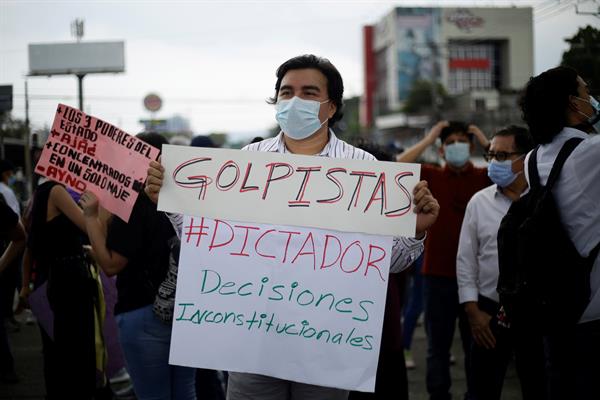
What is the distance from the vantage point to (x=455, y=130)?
16.9ft

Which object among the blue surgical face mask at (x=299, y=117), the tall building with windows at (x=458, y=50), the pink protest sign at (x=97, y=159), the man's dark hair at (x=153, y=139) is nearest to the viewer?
the blue surgical face mask at (x=299, y=117)

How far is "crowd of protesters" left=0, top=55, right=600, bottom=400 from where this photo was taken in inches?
110

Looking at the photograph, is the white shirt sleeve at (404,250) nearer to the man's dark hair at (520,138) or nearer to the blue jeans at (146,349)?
the blue jeans at (146,349)

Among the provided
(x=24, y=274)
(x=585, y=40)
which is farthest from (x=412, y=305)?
(x=24, y=274)

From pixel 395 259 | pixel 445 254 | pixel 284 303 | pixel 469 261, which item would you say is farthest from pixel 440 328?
pixel 284 303

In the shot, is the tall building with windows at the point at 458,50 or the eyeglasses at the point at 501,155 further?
the tall building with windows at the point at 458,50

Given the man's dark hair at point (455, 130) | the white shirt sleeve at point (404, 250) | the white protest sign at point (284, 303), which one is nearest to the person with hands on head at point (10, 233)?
the white protest sign at point (284, 303)

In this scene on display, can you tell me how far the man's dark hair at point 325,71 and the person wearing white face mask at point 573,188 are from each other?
2.91 ft

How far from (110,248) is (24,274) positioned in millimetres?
1827

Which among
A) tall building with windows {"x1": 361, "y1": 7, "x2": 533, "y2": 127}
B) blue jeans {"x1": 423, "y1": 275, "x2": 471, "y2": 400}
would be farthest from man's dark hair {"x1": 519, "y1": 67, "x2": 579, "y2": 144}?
tall building with windows {"x1": 361, "y1": 7, "x2": 533, "y2": 127}

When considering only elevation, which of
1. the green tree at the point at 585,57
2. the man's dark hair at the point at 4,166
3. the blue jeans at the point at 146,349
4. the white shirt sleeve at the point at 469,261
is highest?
the green tree at the point at 585,57

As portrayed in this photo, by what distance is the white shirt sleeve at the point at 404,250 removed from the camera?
2.61 m

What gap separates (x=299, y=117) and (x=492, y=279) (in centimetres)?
196

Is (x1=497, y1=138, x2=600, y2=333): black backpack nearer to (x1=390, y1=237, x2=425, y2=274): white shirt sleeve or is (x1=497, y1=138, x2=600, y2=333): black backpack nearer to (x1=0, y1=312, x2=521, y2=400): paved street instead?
(x1=390, y1=237, x2=425, y2=274): white shirt sleeve
